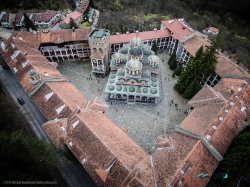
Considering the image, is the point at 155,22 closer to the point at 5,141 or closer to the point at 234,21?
the point at 234,21

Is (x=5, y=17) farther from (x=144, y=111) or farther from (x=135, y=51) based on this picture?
(x=144, y=111)

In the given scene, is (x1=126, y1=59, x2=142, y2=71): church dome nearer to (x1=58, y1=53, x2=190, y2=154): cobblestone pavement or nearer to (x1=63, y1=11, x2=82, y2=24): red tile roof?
(x1=58, y1=53, x2=190, y2=154): cobblestone pavement

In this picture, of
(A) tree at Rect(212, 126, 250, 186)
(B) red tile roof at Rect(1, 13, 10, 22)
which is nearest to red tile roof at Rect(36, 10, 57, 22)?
(B) red tile roof at Rect(1, 13, 10, 22)

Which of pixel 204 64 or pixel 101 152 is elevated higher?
pixel 204 64

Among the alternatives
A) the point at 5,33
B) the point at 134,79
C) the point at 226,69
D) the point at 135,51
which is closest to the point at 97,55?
the point at 135,51

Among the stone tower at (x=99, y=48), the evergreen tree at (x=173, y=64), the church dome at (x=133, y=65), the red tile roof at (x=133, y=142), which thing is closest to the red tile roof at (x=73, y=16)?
the stone tower at (x=99, y=48)

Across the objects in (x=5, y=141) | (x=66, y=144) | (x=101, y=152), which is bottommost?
(x=66, y=144)

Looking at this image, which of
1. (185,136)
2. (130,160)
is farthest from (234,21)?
(130,160)
